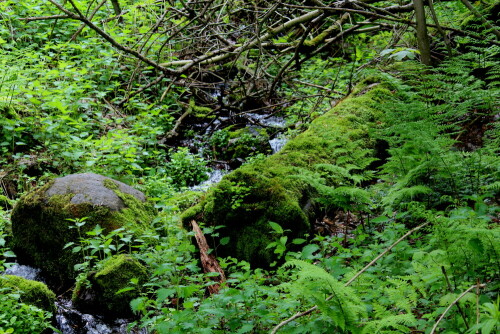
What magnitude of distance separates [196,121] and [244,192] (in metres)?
6.21

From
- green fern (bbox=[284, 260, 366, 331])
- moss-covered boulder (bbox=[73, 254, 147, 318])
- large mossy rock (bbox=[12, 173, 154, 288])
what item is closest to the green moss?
large mossy rock (bbox=[12, 173, 154, 288])

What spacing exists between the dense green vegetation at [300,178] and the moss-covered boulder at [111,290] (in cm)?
8

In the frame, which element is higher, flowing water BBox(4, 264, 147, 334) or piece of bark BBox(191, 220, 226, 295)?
piece of bark BBox(191, 220, 226, 295)

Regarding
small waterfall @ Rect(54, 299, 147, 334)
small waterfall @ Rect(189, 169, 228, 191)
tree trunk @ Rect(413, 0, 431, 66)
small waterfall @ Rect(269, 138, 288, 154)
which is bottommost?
small waterfall @ Rect(54, 299, 147, 334)

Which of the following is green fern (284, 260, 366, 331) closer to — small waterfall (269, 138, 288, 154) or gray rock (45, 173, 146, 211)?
gray rock (45, 173, 146, 211)

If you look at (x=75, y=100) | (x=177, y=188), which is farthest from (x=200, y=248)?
(x=75, y=100)

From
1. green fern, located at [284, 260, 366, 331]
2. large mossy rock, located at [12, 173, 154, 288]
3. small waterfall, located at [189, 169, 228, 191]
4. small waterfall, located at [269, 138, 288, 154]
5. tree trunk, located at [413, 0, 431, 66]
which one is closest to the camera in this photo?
green fern, located at [284, 260, 366, 331]

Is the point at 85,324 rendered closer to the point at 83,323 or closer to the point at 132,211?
the point at 83,323

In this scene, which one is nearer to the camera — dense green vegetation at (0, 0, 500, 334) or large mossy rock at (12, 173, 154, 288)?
dense green vegetation at (0, 0, 500, 334)

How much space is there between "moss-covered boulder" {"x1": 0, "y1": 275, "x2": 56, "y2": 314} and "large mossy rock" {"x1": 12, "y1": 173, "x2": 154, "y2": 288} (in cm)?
64

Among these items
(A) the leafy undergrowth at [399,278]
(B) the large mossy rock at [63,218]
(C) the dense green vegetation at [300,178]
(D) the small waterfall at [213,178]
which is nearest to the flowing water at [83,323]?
(C) the dense green vegetation at [300,178]

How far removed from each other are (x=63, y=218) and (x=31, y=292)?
1.15 m

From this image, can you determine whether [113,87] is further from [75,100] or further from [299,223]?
[299,223]

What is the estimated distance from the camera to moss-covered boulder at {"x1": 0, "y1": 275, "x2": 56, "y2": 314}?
400 centimetres
